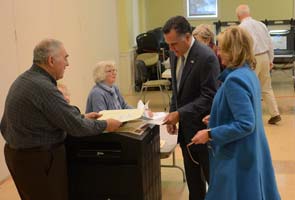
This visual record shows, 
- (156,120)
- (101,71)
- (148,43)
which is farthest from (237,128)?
(148,43)

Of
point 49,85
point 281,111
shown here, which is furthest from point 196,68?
point 281,111

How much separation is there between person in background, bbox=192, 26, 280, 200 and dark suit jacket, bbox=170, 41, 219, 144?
41 cm

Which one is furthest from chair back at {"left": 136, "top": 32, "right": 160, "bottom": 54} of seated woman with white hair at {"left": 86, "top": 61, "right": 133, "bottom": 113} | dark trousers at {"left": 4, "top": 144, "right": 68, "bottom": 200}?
dark trousers at {"left": 4, "top": 144, "right": 68, "bottom": 200}

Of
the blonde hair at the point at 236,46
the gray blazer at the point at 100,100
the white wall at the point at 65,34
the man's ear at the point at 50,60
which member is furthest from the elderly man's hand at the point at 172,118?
the white wall at the point at 65,34

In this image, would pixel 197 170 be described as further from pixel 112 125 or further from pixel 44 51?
pixel 44 51

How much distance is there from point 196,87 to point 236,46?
1.94 ft

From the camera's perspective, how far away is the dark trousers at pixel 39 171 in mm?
2242

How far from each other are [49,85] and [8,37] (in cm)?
224

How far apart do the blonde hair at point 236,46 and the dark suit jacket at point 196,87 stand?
48cm

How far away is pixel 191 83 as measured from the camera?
8.42 feet

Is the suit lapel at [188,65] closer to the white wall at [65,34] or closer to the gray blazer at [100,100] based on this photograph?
the gray blazer at [100,100]

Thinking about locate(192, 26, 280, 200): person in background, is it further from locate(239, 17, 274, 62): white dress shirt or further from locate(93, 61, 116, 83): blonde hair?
locate(239, 17, 274, 62): white dress shirt

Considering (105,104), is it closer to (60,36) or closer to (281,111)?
(60,36)

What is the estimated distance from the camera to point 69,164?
2.43m
